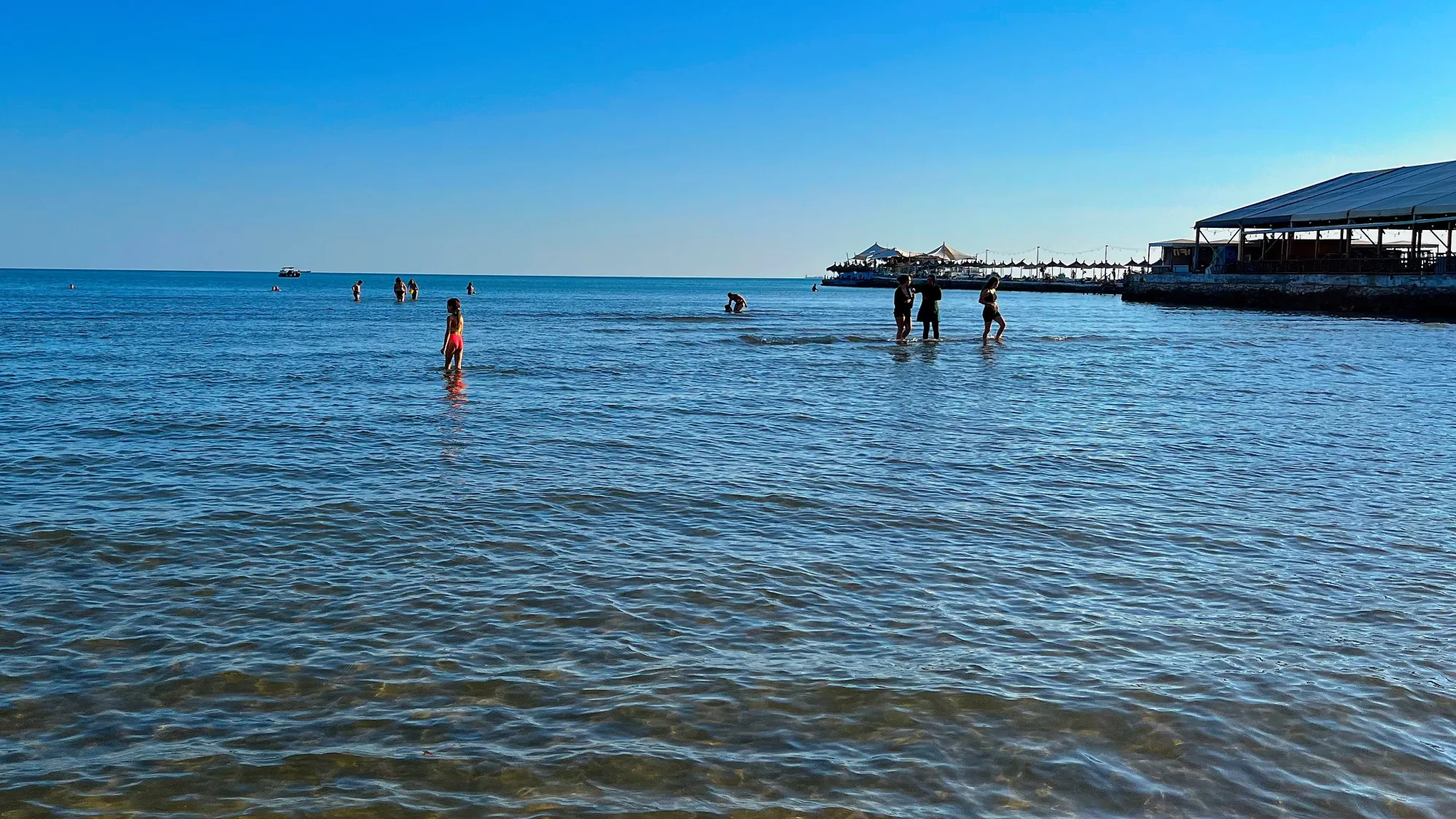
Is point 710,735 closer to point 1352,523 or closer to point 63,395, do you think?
point 1352,523

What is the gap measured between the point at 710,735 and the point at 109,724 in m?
2.62

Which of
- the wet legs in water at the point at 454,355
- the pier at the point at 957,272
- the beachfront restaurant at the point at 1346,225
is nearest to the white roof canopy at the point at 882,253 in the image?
the pier at the point at 957,272

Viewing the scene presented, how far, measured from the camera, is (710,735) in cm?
463

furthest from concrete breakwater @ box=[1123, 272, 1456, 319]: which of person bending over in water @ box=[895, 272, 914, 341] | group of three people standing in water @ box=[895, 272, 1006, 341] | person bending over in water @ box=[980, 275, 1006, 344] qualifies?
person bending over in water @ box=[895, 272, 914, 341]

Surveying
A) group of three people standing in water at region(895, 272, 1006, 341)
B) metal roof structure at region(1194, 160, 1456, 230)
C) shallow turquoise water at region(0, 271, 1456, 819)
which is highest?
metal roof structure at region(1194, 160, 1456, 230)

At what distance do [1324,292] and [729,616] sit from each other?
173 ft

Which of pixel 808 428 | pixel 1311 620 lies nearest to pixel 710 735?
pixel 1311 620

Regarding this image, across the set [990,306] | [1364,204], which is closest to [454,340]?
[990,306]

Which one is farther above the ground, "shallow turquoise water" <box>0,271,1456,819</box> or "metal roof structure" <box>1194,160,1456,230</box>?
"metal roof structure" <box>1194,160,1456,230</box>

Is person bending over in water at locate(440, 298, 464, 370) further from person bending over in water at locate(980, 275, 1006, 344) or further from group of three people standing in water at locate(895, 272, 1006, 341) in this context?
person bending over in water at locate(980, 275, 1006, 344)

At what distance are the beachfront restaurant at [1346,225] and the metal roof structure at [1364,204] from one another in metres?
0.06

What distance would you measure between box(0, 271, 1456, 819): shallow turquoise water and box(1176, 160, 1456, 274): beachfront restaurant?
4102 centimetres

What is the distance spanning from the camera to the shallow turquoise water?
4.28 metres

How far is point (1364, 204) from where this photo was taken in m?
51.9
